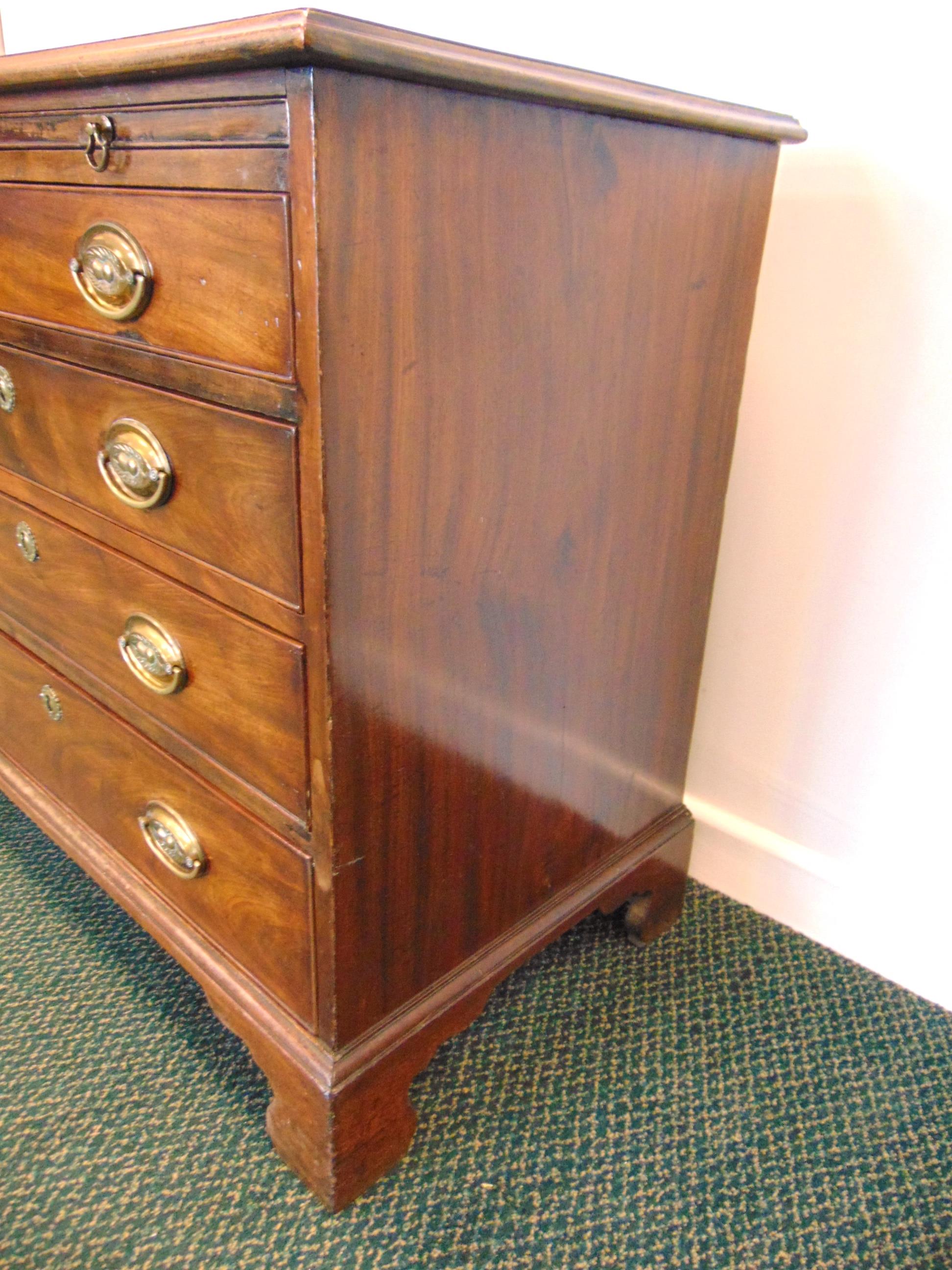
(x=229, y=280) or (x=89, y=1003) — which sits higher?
(x=229, y=280)

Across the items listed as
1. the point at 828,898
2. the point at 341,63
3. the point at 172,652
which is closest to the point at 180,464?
the point at 172,652

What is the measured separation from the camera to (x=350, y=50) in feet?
1.73

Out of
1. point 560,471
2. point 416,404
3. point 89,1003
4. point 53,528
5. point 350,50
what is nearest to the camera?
point 350,50

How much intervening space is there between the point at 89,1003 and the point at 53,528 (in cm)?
55

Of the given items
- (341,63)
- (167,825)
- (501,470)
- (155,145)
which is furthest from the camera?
(167,825)

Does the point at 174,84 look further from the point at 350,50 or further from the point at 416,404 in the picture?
the point at 416,404

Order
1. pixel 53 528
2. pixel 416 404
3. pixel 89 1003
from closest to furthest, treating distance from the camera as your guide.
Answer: pixel 416 404, pixel 53 528, pixel 89 1003

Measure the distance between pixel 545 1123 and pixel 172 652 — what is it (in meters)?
0.61

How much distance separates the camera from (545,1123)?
3.15ft

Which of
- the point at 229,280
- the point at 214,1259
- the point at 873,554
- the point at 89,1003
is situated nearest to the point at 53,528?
the point at 229,280

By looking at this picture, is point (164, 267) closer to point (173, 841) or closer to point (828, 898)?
point (173, 841)

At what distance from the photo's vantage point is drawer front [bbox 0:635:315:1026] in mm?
818

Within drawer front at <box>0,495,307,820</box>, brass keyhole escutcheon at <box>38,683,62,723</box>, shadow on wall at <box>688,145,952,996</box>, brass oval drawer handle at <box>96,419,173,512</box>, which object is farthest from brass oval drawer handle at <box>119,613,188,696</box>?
shadow on wall at <box>688,145,952,996</box>

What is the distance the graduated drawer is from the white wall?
0.60 metres
